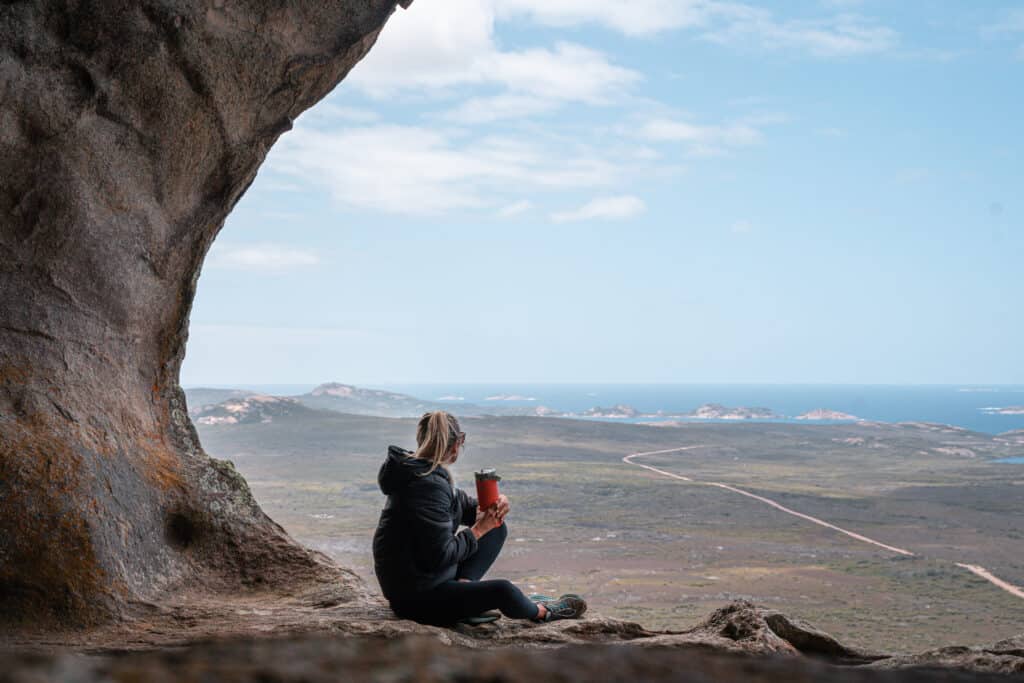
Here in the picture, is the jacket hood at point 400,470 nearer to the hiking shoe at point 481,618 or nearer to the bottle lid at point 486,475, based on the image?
the bottle lid at point 486,475

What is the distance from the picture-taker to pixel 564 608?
7766 mm

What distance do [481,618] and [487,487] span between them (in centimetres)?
104

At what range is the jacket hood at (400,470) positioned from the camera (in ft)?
22.2

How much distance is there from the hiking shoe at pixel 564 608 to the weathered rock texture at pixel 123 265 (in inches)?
97.8

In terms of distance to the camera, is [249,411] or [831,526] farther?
[249,411]

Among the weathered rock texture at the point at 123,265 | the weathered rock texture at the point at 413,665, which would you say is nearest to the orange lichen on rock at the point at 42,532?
the weathered rock texture at the point at 123,265

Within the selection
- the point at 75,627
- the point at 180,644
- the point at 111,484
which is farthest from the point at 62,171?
the point at 180,644

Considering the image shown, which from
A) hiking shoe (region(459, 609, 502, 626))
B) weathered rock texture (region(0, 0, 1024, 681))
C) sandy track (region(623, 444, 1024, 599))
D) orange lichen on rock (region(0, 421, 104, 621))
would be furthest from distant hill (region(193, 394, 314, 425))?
hiking shoe (region(459, 609, 502, 626))

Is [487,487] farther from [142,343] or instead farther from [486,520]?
[142,343]

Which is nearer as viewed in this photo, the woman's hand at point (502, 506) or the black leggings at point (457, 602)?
the black leggings at point (457, 602)

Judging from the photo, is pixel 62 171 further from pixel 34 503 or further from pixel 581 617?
pixel 581 617

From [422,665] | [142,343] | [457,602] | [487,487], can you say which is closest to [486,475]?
[487,487]

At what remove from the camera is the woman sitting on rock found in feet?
22.2

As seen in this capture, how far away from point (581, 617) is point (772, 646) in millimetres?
1603
